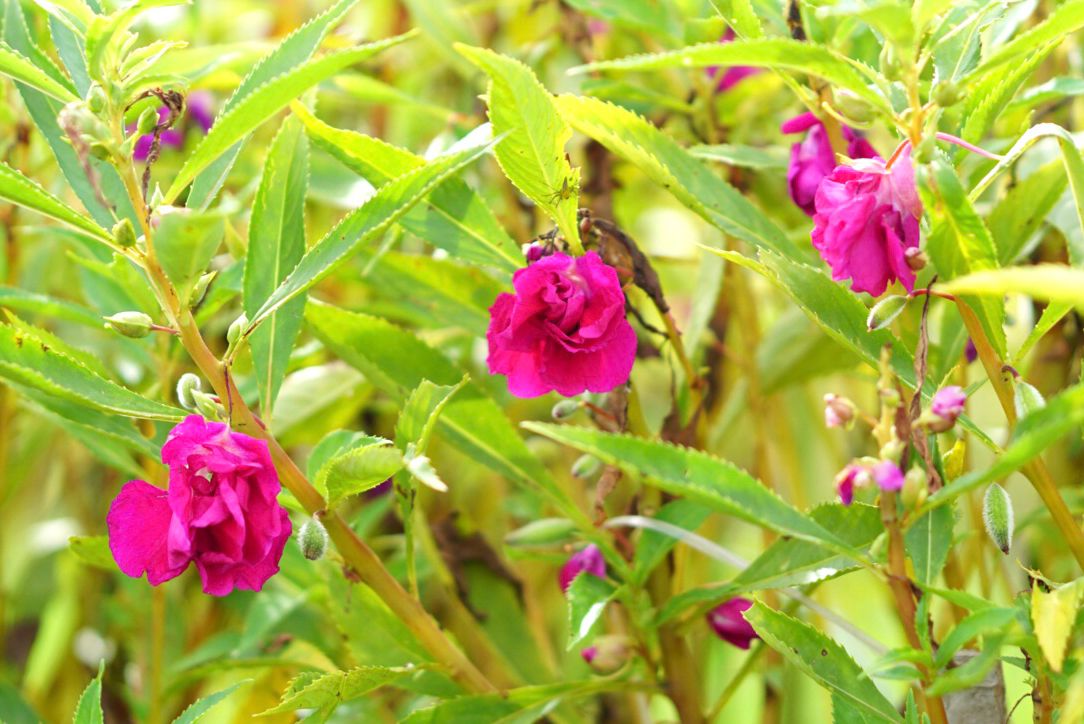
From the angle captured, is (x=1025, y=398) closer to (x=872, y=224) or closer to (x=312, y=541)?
(x=872, y=224)

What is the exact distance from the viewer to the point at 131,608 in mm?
1134

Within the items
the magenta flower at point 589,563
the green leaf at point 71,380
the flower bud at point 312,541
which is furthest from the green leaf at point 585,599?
the green leaf at point 71,380

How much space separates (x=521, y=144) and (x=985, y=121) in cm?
25

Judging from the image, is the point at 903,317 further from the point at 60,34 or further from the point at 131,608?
the point at 131,608

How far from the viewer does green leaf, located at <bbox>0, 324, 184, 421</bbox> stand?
619mm

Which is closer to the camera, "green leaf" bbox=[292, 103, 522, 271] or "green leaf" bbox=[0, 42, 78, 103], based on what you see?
"green leaf" bbox=[0, 42, 78, 103]

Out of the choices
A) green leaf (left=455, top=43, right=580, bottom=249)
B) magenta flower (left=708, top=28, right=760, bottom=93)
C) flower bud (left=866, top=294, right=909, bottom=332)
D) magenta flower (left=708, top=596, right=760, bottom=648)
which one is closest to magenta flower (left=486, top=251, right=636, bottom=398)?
green leaf (left=455, top=43, right=580, bottom=249)

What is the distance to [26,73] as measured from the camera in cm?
60

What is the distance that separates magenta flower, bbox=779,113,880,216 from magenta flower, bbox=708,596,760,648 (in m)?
0.28

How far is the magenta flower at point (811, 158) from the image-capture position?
74cm

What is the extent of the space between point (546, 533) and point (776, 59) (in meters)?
0.40

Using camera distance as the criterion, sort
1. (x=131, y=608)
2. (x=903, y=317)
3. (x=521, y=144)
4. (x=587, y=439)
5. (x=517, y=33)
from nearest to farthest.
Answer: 1. (x=587, y=439)
2. (x=521, y=144)
3. (x=903, y=317)
4. (x=131, y=608)
5. (x=517, y=33)

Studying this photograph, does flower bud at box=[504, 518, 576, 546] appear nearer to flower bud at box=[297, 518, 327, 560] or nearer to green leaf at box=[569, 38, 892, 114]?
flower bud at box=[297, 518, 327, 560]

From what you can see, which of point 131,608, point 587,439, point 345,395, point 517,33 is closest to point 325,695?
point 587,439
